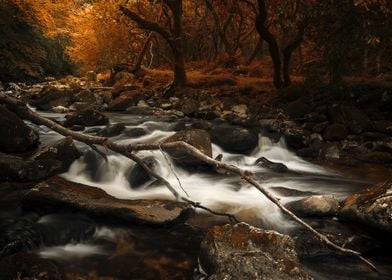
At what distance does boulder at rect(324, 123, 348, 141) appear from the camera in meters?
12.1

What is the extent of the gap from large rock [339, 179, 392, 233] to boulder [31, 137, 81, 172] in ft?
18.1

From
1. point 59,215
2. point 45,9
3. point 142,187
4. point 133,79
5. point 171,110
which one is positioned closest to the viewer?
point 59,215

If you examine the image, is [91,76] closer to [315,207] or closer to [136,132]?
[136,132]

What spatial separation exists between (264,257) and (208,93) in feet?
44.5

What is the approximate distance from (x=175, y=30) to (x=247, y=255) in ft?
49.0

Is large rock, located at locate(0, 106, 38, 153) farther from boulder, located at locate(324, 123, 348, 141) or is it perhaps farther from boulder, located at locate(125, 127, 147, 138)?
boulder, located at locate(324, 123, 348, 141)

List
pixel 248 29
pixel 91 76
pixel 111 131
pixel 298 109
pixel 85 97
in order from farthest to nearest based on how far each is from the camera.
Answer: pixel 91 76, pixel 248 29, pixel 85 97, pixel 298 109, pixel 111 131

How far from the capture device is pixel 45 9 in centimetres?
1952

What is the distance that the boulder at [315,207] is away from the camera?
632 centimetres

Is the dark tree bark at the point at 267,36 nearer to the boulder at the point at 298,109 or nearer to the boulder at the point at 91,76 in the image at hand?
the boulder at the point at 298,109

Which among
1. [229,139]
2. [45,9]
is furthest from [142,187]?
[45,9]

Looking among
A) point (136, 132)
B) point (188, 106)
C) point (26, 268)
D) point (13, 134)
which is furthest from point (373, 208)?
point (188, 106)

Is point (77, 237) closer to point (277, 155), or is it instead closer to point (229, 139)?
Answer: point (229, 139)

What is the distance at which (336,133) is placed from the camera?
12148 mm
